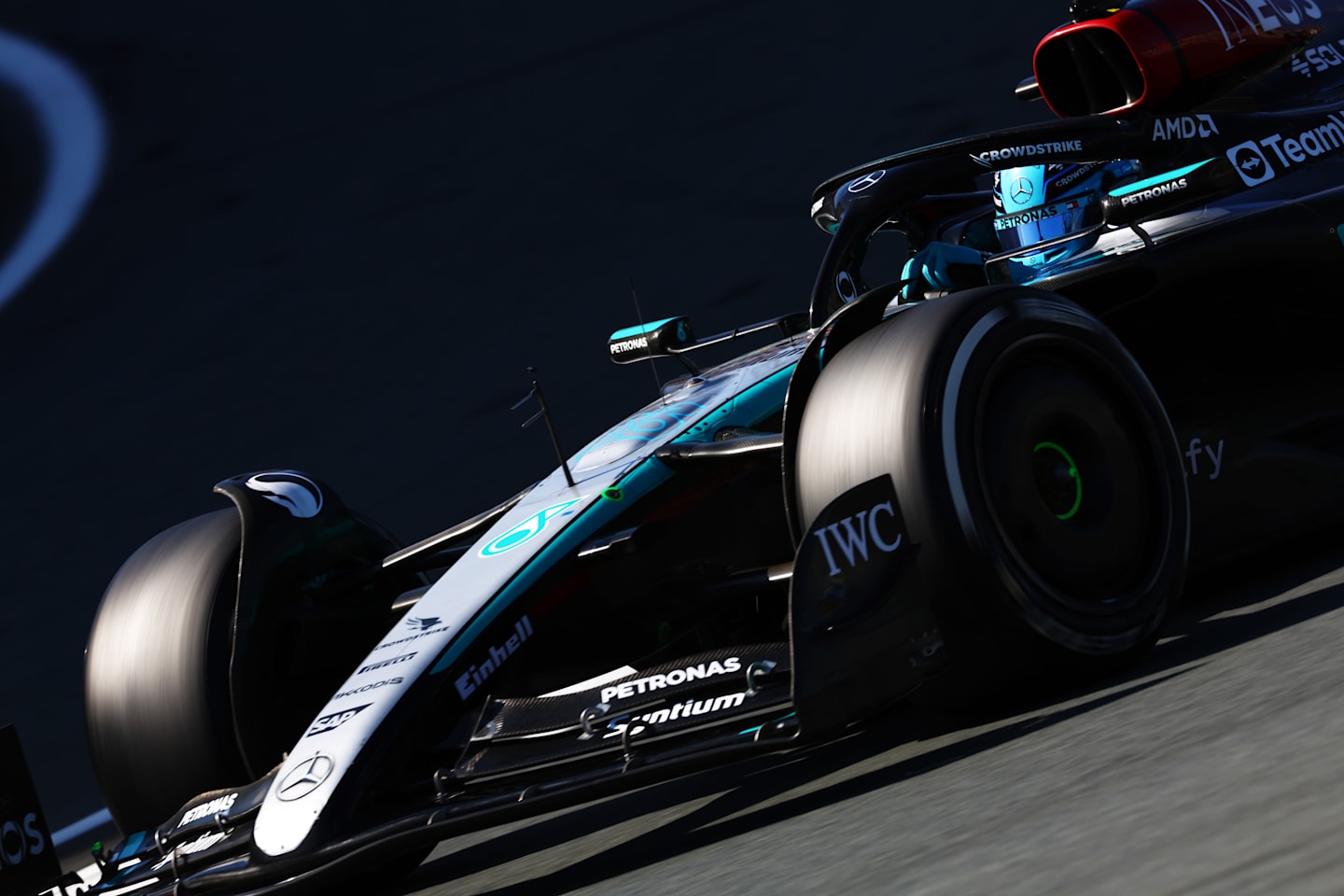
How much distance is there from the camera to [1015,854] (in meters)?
2.50

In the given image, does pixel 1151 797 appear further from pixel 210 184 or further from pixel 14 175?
pixel 14 175

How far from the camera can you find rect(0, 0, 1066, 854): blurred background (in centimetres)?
851

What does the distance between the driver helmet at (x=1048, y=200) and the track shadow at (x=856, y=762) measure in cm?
117

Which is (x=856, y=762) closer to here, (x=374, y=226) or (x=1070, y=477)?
(x=1070, y=477)

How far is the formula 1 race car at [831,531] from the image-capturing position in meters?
3.49

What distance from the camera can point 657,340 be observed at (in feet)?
17.7

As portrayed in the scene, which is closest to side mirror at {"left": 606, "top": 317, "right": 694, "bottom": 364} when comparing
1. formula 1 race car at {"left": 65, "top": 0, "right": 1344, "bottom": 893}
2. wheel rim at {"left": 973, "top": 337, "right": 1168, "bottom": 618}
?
formula 1 race car at {"left": 65, "top": 0, "right": 1344, "bottom": 893}

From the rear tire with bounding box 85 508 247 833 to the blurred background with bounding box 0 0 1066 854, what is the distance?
113cm

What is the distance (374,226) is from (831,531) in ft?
28.4

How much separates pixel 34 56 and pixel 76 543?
29.7 ft

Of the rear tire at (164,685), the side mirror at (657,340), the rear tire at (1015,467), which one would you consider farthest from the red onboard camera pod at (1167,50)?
the rear tire at (164,685)

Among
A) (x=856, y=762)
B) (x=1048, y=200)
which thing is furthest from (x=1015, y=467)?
(x=1048, y=200)

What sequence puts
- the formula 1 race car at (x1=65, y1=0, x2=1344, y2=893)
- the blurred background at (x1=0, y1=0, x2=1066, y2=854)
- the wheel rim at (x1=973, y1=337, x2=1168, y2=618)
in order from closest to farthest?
the formula 1 race car at (x1=65, y1=0, x2=1344, y2=893)
the wheel rim at (x1=973, y1=337, x2=1168, y2=618)
the blurred background at (x1=0, y1=0, x2=1066, y2=854)

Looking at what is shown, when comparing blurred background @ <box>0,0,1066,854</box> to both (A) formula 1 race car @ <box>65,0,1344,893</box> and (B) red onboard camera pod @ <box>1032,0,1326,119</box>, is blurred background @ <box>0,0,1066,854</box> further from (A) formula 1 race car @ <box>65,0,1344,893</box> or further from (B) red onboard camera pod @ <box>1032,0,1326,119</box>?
(B) red onboard camera pod @ <box>1032,0,1326,119</box>
